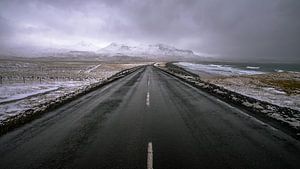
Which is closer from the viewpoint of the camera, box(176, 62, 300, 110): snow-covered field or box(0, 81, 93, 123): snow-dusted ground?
box(0, 81, 93, 123): snow-dusted ground

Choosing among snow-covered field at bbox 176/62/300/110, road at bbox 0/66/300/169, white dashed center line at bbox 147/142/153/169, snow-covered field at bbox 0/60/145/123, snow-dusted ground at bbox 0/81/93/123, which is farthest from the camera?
snow-covered field at bbox 176/62/300/110

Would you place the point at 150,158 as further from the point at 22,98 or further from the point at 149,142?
the point at 22,98

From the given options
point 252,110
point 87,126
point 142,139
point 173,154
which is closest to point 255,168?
point 173,154

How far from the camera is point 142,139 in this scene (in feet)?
20.2

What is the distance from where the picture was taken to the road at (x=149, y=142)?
15.8ft

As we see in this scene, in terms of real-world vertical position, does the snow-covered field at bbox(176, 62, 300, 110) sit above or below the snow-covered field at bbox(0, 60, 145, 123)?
above

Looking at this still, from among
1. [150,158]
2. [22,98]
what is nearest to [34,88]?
[22,98]

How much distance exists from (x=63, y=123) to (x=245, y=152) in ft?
20.2

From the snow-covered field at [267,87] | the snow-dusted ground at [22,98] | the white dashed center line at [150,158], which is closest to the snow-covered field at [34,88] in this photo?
the snow-dusted ground at [22,98]

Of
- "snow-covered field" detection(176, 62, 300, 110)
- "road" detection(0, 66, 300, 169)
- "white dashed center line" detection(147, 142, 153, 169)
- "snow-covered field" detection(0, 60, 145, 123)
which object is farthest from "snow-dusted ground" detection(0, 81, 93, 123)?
"snow-covered field" detection(176, 62, 300, 110)

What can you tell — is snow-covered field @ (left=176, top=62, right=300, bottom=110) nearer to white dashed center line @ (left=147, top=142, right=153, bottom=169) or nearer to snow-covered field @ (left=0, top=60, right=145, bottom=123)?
white dashed center line @ (left=147, top=142, right=153, bottom=169)

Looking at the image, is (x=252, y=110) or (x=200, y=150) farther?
(x=252, y=110)

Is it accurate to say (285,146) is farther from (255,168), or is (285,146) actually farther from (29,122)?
(29,122)

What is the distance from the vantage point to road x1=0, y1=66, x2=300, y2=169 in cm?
480
